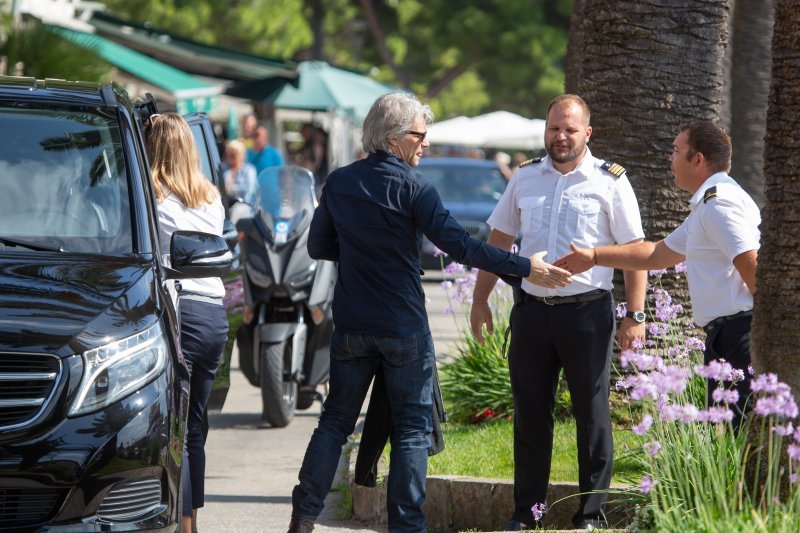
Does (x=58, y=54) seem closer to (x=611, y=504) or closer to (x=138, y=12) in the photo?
(x=611, y=504)

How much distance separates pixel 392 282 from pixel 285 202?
4062 mm

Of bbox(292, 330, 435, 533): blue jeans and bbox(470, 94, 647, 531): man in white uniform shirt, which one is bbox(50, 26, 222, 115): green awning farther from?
bbox(292, 330, 435, 533): blue jeans

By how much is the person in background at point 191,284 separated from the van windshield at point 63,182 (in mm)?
360

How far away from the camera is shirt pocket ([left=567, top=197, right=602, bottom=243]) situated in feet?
19.4

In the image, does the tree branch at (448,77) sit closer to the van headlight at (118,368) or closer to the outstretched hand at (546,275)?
the outstretched hand at (546,275)

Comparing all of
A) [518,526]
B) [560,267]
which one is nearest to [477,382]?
[518,526]

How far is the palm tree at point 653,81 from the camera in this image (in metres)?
7.80

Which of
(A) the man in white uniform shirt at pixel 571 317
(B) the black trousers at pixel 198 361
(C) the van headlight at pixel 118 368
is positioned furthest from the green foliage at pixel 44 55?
(C) the van headlight at pixel 118 368

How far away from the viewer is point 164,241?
6059 millimetres

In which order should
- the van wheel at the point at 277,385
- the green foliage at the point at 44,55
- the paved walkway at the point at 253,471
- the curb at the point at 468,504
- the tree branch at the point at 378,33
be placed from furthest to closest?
the tree branch at the point at 378,33 → the green foliage at the point at 44,55 → the van wheel at the point at 277,385 → the paved walkway at the point at 253,471 → the curb at the point at 468,504

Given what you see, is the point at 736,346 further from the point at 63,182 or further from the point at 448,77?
the point at 448,77

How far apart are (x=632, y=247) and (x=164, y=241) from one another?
2.02 meters

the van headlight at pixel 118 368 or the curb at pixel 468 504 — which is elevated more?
the van headlight at pixel 118 368

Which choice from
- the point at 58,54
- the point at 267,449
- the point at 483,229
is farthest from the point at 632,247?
the point at 483,229
